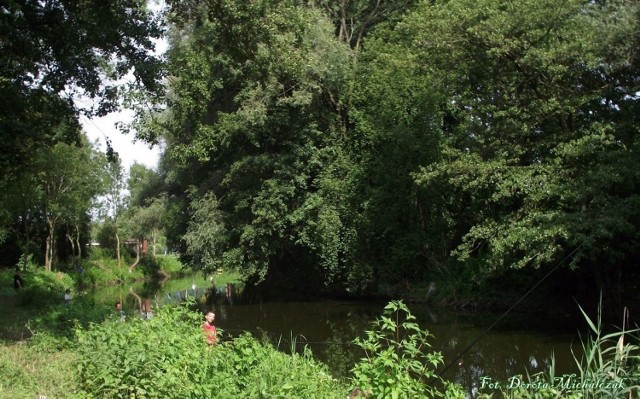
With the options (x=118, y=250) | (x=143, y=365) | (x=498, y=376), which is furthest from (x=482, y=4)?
(x=118, y=250)

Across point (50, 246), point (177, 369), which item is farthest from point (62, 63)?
point (50, 246)

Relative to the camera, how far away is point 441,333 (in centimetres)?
1822

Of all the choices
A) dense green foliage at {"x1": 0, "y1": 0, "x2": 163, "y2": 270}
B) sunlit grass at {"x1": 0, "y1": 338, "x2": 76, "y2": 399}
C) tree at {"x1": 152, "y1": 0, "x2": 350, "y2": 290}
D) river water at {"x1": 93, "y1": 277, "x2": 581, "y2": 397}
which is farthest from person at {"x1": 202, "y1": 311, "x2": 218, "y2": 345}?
tree at {"x1": 152, "y1": 0, "x2": 350, "y2": 290}

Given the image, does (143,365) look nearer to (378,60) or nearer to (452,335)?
(452,335)

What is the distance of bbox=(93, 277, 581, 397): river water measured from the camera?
13391 millimetres

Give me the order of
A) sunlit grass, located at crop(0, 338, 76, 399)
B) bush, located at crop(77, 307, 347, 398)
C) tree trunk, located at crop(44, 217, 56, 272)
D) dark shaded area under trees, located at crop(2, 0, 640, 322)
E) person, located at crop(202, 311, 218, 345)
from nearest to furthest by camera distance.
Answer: bush, located at crop(77, 307, 347, 398), sunlit grass, located at crop(0, 338, 76, 399), person, located at crop(202, 311, 218, 345), dark shaded area under trees, located at crop(2, 0, 640, 322), tree trunk, located at crop(44, 217, 56, 272)

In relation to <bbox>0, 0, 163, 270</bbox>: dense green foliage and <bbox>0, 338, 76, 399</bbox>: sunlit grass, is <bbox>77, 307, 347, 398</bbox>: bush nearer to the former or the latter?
<bbox>0, 338, 76, 399</bbox>: sunlit grass

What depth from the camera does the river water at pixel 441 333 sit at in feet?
43.9

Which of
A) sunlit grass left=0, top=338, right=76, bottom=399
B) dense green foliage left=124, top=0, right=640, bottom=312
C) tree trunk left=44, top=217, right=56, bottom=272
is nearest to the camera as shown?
sunlit grass left=0, top=338, right=76, bottom=399

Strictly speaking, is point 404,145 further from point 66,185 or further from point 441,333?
point 66,185

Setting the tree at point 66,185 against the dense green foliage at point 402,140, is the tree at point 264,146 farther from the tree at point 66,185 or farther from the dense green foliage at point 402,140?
the tree at point 66,185

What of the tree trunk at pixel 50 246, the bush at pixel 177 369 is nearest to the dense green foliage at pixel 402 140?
the bush at pixel 177 369

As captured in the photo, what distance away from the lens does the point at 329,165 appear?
26.6m

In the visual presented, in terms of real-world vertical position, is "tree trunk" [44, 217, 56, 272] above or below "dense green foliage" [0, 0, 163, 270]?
below
